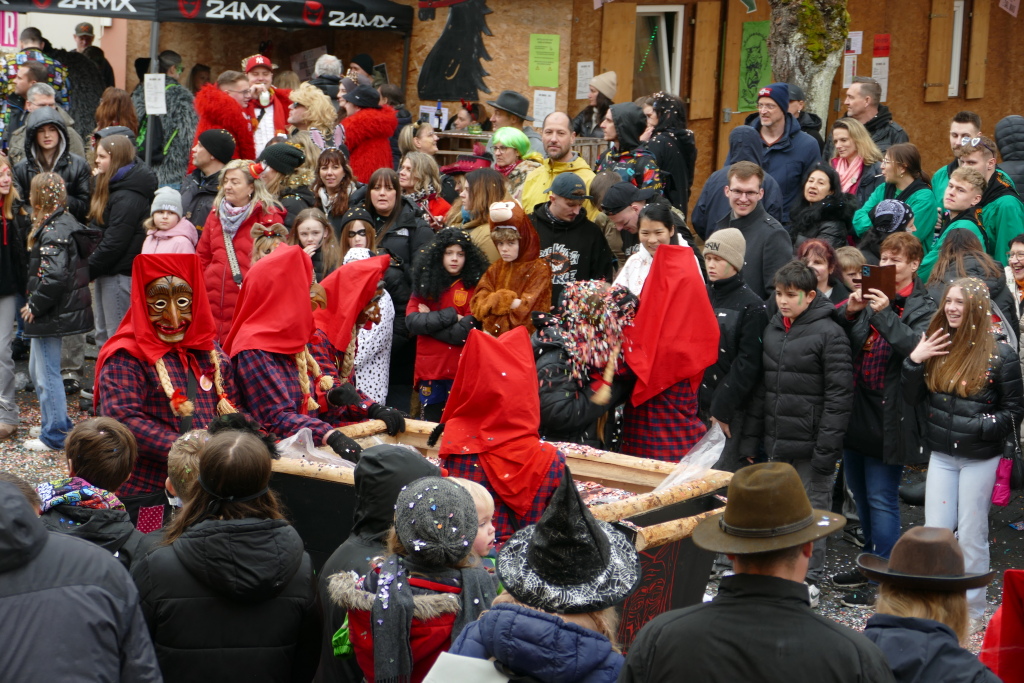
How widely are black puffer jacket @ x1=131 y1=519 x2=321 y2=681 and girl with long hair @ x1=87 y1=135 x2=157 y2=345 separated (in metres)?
5.62

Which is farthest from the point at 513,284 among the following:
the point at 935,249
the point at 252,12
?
the point at 252,12

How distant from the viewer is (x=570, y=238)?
7484 millimetres

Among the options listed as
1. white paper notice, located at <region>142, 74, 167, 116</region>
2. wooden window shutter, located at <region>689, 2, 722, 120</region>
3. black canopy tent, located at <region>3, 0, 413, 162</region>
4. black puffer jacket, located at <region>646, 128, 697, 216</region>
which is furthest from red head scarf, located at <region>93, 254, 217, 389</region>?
wooden window shutter, located at <region>689, 2, 722, 120</region>

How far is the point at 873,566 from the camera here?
9.92ft

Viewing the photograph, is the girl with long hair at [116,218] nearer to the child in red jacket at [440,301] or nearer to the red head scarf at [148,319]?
the child in red jacket at [440,301]

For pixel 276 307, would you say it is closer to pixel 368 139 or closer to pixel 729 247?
pixel 729 247

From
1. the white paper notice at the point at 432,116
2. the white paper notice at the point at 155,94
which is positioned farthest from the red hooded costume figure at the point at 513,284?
the white paper notice at the point at 432,116

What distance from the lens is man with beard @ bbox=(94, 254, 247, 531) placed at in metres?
4.83

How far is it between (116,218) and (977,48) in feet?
40.0

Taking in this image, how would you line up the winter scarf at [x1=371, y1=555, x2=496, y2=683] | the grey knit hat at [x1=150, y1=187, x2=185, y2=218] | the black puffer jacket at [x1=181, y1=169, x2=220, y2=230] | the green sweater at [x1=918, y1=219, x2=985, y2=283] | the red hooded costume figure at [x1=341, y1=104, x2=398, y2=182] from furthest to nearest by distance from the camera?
the red hooded costume figure at [x1=341, y1=104, x2=398, y2=182] < the black puffer jacket at [x1=181, y1=169, x2=220, y2=230] < the grey knit hat at [x1=150, y1=187, x2=185, y2=218] < the green sweater at [x1=918, y1=219, x2=985, y2=283] < the winter scarf at [x1=371, y1=555, x2=496, y2=683]

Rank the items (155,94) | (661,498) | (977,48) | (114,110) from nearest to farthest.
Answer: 1. (661,498)
2. (114,110)
3. (155,94)
4. (977,48)

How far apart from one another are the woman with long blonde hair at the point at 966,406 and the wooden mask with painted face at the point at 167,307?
11.7 ft

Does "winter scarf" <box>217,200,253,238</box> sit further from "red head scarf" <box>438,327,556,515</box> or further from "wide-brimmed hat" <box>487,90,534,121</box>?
"red head scarf" <box>438,327,556,515</box>

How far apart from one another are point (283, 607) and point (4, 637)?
0.84 m
